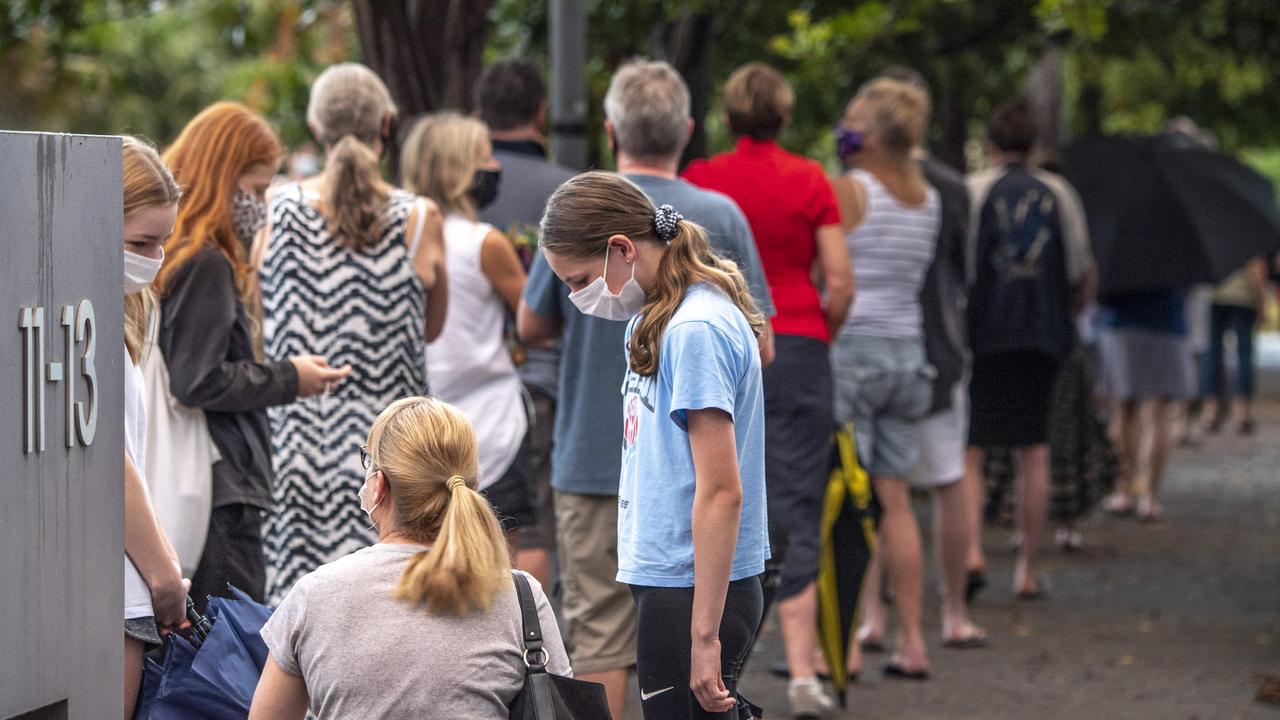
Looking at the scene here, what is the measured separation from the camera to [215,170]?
4.39 metres

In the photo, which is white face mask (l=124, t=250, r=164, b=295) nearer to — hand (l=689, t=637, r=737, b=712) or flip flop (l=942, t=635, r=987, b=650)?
hand (l=689, t=637, r=737, b=712)

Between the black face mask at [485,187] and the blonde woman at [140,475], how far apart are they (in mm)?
1895

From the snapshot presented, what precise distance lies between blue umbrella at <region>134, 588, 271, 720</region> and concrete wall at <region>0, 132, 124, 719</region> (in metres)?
0.20

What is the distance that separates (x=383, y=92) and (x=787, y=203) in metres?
1.35

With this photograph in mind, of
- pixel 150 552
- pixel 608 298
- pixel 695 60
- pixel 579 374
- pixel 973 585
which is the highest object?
pixel 695 60

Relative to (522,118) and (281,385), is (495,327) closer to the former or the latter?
(522,118)

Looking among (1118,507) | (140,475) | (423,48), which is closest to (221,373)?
(140,475)

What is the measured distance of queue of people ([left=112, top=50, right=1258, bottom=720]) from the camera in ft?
10.1

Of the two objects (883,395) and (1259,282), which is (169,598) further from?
(1259,282)

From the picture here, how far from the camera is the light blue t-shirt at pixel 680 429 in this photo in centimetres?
334

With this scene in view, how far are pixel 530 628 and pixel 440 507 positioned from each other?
27 centimetres

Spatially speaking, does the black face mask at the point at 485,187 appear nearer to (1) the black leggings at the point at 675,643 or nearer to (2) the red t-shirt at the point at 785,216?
(2) the red t-shirt at the point at 785,216

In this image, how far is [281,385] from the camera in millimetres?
4215

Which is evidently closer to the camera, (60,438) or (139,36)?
(60,438)
